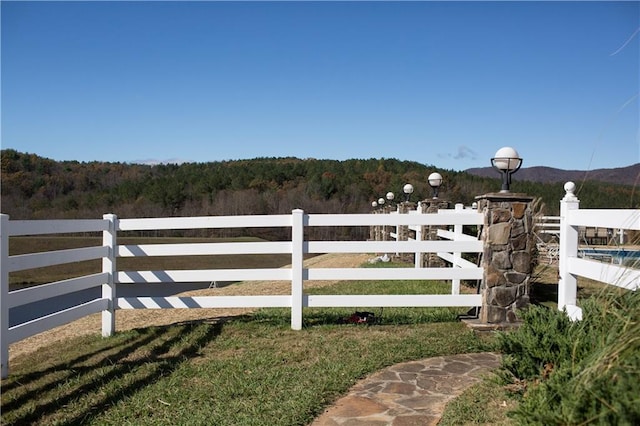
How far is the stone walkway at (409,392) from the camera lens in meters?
3.17

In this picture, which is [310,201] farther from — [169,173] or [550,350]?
[550,350]

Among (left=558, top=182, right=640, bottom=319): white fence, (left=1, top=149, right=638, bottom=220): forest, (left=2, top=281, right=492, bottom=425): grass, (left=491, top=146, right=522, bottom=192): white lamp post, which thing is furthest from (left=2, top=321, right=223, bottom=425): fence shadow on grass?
(left=1, top=149, right=638, bottom=220): forest

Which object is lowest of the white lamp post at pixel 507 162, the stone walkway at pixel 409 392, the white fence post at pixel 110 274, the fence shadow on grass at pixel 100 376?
the fence shadow on grass at pixel 100 376

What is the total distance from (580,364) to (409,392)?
1.77m

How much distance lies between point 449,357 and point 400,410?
1.39 m

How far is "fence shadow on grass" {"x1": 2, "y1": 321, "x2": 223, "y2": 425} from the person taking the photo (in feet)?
11.2

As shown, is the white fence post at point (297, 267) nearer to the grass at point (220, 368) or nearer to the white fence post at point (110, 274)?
the grass at point (220, 368)

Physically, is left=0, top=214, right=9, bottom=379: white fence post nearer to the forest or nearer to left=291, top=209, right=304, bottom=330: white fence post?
left=291, top=209, right=304, bottom=330: white fence post

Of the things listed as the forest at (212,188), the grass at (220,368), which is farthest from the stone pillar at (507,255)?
the forest at (212,188)

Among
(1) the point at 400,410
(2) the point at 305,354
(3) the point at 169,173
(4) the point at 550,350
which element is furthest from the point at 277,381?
(3) the point at 169,173

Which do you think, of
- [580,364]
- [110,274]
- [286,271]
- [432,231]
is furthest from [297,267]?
[432,231]

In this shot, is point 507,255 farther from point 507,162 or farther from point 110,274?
point 110,274

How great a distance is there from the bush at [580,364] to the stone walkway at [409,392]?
2.33ft

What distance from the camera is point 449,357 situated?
4.53 meters
